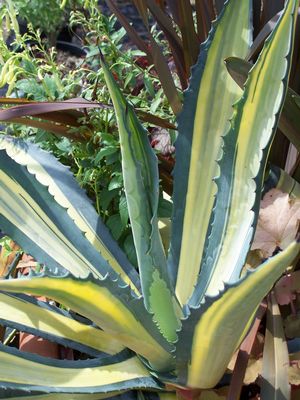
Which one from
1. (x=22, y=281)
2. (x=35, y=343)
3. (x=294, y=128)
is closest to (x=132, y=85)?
(x=294, y=128)

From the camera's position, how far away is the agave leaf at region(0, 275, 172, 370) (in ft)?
1.99

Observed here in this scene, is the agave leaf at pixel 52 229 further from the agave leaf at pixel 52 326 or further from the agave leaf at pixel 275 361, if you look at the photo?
the agave leaf at pixel 275 361

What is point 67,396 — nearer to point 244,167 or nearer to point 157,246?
point 157,246

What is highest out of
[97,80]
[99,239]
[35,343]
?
[97,80]

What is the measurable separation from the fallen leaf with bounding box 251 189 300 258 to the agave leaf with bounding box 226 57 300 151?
89 millimetres

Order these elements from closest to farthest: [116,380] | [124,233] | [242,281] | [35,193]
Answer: [242,281] < [116,380] < [35,193] < [124,233]

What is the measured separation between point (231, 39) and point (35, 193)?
37 centimetres

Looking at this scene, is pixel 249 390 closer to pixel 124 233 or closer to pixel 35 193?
pixel 124 233

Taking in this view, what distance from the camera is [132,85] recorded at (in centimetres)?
109

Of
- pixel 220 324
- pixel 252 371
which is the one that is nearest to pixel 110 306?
pixel 220 324

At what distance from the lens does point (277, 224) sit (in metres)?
0.81

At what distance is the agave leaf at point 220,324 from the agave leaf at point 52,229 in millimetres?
194

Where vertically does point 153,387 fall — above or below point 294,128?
below

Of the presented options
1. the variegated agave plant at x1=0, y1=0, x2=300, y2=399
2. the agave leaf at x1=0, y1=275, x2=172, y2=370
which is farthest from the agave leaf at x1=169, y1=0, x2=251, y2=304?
the agave leaf at x1=0, y1=275, x2=172, y2=370
